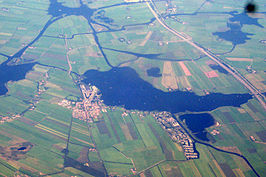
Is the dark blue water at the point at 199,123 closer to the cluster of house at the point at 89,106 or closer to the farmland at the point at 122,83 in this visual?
the farmland at the point at 122,83

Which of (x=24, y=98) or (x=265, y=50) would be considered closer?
(x=24, y=98)

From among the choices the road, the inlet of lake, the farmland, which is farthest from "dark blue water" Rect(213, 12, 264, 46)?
the inlet of lake

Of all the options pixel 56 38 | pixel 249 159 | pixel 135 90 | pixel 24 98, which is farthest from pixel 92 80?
pixel 249 159

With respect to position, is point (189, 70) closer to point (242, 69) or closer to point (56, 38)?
point (242, 69)

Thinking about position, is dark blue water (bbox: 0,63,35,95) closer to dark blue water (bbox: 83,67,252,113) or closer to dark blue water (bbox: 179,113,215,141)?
dark blue water (bbox: 83,67,252,113)

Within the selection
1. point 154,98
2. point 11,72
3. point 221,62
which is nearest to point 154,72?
point 154,98

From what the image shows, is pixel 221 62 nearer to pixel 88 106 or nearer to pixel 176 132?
pixel 176 132
